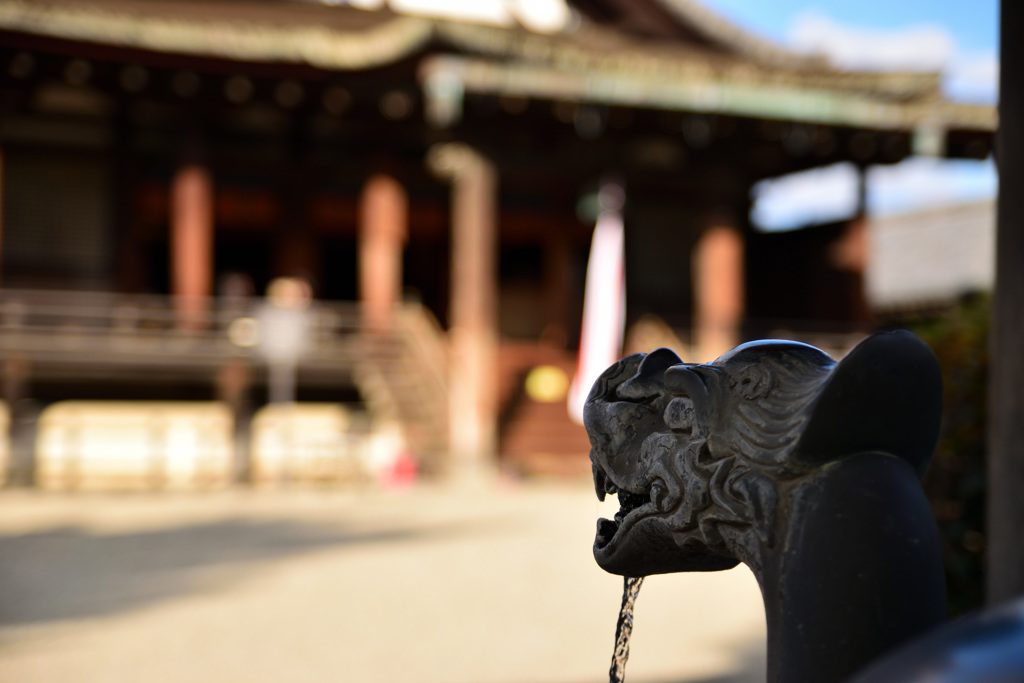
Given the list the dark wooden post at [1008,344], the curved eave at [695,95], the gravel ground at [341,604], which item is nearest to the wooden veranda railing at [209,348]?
the gravel ground at [341,604]

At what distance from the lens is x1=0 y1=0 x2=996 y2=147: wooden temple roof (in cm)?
1052

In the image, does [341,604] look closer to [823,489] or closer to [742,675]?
[742,675]

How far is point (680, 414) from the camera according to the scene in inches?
51.6

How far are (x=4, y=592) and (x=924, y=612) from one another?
562 cm

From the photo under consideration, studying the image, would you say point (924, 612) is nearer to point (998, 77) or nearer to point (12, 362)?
point (998, 77)

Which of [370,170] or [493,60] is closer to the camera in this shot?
[493,60]

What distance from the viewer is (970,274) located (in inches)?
853

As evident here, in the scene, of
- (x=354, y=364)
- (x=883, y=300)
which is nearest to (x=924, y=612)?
(x=354, y=364)

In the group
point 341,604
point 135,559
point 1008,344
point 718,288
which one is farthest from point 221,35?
point 1008,344

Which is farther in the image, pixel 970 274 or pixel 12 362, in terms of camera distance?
pixel 970 274

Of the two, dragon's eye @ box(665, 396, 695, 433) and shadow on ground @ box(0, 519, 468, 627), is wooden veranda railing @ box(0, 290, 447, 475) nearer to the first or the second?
shadow on ground @ box(0, 519, 468, 627)

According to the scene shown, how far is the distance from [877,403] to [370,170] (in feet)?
39.8

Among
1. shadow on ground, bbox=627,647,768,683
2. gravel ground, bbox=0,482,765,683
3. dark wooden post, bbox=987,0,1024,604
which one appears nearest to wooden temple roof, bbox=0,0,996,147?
gravel ground, bbox=0,482,765,683

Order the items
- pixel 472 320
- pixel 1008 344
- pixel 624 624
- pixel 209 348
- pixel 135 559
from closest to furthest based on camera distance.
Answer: pixel 624 624, pixel 1008 344, pixel 135 559, pixel 209 348, pixel 472 320
